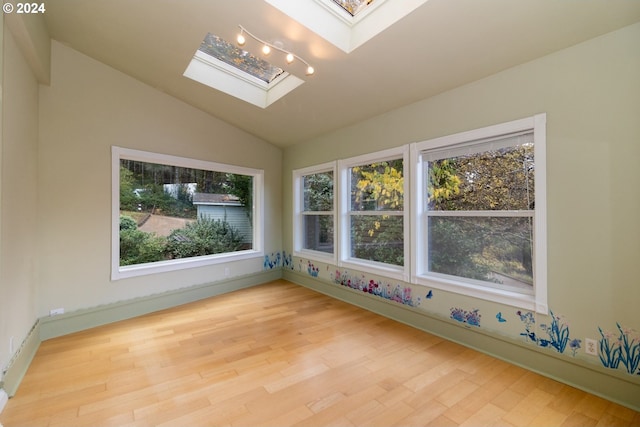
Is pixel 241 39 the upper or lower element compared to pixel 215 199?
upper

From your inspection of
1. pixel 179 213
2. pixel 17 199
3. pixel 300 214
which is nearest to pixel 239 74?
pixel 179 213

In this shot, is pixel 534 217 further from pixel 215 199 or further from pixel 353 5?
pixel 215 199

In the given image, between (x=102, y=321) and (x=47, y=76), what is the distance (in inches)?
101

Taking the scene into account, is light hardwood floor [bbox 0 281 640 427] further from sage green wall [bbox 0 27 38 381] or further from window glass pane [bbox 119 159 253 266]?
window glass pane [bbox 119 159 253 266]

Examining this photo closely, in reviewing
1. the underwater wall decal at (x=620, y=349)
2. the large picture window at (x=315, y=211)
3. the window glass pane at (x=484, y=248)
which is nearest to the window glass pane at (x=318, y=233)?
the large picture window at (x=315, y=211)

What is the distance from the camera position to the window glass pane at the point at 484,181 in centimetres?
229

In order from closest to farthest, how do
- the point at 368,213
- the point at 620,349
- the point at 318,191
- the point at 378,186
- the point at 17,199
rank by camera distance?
the point at 620,349 < the point at 17,199 < the point at 378,186 < the point at 368,213 < the point at 318,191

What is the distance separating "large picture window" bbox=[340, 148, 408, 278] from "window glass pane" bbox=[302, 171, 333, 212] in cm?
38

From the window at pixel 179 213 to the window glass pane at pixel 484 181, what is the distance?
2.93m

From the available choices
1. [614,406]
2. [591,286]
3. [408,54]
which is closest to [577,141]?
[591,286]

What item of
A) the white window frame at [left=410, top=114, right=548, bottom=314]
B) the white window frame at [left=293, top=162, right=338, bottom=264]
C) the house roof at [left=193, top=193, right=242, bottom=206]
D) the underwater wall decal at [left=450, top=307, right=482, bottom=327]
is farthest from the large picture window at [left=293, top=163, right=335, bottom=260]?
the underwater wall decal at [left=450, top=307, right=482, bottom=327]

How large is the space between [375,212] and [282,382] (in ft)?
7.06

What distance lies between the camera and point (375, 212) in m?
3.51

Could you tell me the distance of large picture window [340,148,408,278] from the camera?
3213 mm
